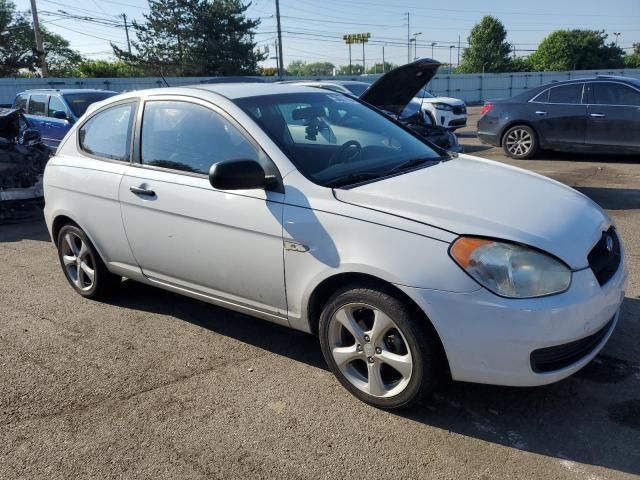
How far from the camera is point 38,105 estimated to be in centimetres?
1200

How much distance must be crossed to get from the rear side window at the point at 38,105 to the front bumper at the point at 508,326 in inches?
453

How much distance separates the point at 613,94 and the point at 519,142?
1.75 m

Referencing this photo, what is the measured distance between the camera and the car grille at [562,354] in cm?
256

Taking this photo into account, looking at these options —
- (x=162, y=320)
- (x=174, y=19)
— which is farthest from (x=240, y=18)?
(x=162, y=320)

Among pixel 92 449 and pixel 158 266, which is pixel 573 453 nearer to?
pixel 92 449

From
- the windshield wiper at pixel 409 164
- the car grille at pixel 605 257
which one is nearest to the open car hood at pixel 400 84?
the windshield wiper at pixel 409 164

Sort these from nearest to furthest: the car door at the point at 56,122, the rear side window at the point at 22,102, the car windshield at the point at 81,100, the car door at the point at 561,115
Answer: the car door at the point at 561,115, the car door at the point at 56,122, the car windshield at the point at 81,100, the rear side window at the point at 22,102

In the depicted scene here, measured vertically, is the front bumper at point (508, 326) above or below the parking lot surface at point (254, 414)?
above

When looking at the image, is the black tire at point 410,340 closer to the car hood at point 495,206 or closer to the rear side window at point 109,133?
the car hood at point 495,206

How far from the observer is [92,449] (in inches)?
109

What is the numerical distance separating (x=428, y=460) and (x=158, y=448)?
51.9 inches

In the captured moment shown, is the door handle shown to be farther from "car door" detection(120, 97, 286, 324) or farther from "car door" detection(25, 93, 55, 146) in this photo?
"car door" detection(25, 93, 55, 146)

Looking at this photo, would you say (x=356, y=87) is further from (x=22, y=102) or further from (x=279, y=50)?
(x=279, y=50)

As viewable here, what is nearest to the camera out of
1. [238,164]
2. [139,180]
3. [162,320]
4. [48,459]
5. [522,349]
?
[522,349]
